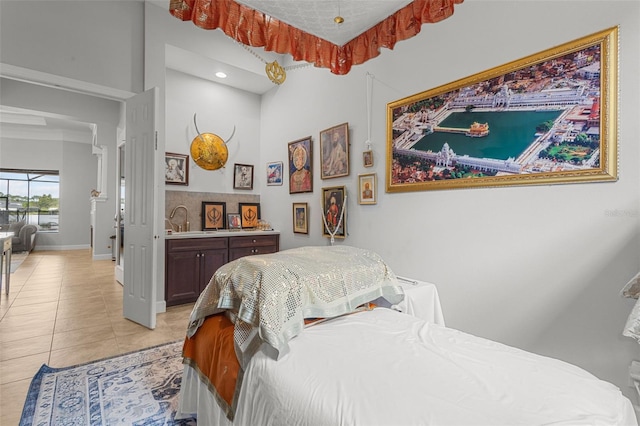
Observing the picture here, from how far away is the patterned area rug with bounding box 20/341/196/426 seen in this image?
1.77 metres

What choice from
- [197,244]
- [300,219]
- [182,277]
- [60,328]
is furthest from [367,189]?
[60,328]

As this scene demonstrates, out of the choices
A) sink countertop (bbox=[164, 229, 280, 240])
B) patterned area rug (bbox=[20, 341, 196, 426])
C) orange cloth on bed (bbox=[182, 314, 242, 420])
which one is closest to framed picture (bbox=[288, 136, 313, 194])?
sink countertop (bbox=[164, 229, 280, 240])

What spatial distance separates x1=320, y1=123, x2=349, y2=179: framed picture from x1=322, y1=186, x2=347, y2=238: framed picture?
0.22m

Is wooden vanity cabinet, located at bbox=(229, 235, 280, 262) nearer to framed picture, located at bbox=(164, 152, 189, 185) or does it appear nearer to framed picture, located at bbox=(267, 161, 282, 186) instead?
framed picture, located at bbox=(267, 161, 282, 186)

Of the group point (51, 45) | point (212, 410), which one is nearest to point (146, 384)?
point (212, 410)

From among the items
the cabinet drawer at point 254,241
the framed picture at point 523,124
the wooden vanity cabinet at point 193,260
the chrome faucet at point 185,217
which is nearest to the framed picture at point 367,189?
the framed picture at point 523,124

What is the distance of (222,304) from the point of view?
1.46 metres

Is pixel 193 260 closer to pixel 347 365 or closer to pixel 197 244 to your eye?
pixel 197 244

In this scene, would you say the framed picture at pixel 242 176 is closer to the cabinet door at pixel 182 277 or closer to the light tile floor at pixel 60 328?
the cabinet door at pixel 182 277

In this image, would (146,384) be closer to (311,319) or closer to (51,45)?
(311,319)

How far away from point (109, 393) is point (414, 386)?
7.06ft

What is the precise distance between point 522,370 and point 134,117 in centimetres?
414

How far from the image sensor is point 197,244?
13.1ft

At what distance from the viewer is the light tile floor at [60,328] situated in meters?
2.28
